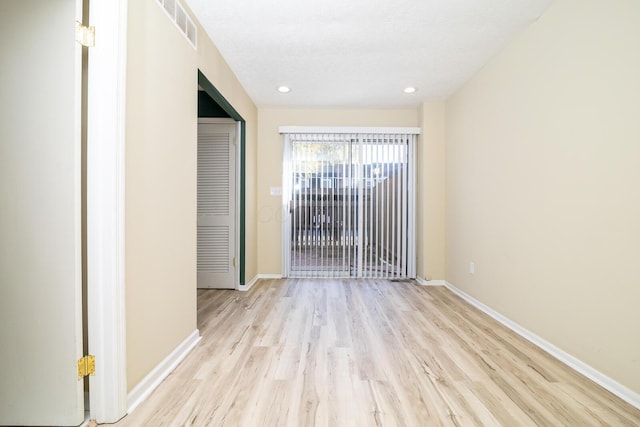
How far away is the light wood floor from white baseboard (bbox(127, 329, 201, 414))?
4cm

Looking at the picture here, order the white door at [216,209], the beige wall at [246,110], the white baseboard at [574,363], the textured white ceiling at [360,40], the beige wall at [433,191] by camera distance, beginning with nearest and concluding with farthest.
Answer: the white baseboard at [574,363] < the textured white ceiling at [360,40] < the beige wall at [246,110] < the white door at [216,209] < the beige wall at [433,191]

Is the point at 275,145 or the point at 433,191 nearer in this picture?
the point at 433,191

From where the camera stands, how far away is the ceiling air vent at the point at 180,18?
6.22ft

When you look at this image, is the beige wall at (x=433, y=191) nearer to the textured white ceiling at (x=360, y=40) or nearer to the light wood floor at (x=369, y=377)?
the textured white ceiling at (x=360, y=40)

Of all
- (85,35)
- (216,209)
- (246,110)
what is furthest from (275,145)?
(85,35)

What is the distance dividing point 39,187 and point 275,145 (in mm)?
3267

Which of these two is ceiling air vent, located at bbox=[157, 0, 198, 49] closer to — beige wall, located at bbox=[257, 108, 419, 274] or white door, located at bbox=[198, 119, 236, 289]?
white door, located at bbox=[198, 119, 236, 289]

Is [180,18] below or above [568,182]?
above

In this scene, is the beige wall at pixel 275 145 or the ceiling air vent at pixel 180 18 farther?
the beige wall at pixel 275 145

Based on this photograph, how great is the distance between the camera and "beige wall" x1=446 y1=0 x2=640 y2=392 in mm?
1639

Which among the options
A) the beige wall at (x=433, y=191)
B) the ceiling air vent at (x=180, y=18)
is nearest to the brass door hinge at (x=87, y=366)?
the ceiling air vent at (x=180, y=18)

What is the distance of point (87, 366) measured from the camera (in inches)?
54.4

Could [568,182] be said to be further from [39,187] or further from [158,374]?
[39,187]

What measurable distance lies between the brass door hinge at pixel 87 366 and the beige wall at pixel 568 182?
2.65m
